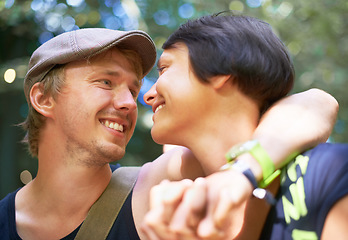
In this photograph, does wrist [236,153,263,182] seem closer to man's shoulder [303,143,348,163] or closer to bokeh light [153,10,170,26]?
man's shoulder [303,143,348,163]

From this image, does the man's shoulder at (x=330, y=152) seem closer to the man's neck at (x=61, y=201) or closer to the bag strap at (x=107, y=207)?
the bag strap at (x=107, y=207)

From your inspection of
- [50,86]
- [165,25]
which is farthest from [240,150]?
[165,25]

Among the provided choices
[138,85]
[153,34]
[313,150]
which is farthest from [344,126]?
[313,150]

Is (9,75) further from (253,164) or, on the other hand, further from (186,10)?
(253,164)

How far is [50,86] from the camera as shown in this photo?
7.34 feet

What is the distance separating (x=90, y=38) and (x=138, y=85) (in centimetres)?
40

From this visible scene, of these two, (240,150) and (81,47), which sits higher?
(240,150)

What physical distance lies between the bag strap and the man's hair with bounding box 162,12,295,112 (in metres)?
0.86

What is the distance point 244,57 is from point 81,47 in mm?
952

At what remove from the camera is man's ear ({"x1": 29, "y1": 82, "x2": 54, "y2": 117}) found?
7.47ft

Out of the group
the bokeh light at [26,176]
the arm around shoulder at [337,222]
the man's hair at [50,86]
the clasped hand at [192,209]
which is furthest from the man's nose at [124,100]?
the bokeh light at [26,176]

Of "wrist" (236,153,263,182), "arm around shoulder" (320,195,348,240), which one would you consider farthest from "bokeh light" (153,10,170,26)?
"arm around shoulder" (320,195,348,240)

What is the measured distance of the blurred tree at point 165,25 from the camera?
17.7ft

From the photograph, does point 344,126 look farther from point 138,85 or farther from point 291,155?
point 291,155
